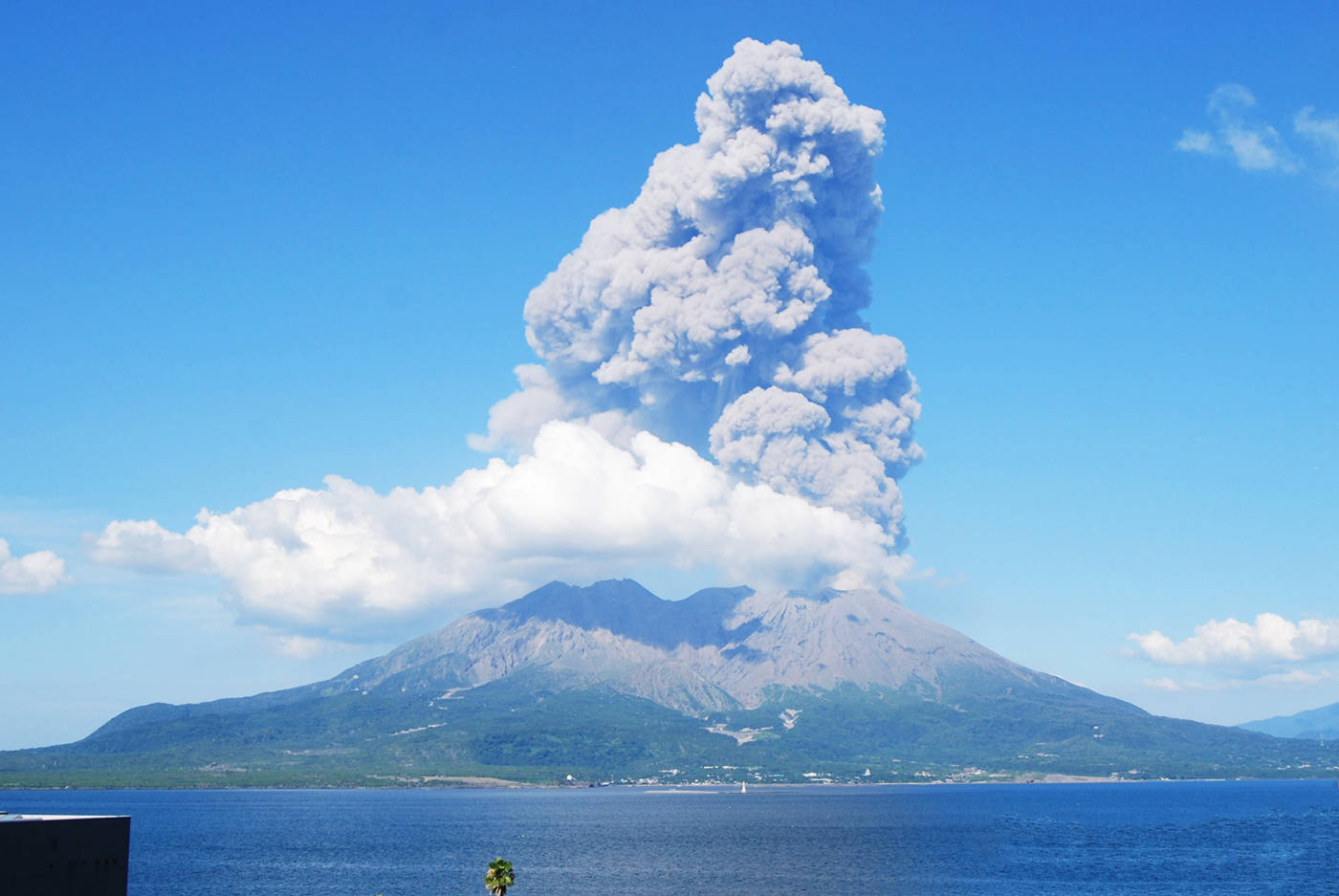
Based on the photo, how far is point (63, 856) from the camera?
32.1 meters

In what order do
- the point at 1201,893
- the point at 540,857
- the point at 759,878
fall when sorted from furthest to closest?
the point at 540,857 < the point at 759,878 < the point at 1201,893

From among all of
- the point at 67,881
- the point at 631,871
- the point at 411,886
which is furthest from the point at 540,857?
the point at 67,881

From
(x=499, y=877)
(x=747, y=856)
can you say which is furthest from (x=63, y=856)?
(x=747, y=856)

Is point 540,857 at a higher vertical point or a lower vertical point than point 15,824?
lower

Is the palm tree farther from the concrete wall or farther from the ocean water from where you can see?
the ocean water

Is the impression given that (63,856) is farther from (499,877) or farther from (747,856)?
(747,856)

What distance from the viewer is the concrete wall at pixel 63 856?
101 ft

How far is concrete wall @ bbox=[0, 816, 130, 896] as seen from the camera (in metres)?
30.9

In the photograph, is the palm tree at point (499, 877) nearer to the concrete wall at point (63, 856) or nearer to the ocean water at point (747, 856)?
the concrete wall at point (63, 856)

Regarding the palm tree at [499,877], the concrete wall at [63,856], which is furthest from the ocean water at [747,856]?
the concrete wall at [63,856]

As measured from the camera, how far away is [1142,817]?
19675cm

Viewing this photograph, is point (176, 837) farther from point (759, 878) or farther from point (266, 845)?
point (759, 878)

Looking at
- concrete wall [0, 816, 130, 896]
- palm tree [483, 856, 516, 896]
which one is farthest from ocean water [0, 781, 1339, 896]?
concrete wall [0, 816, 130, 896]

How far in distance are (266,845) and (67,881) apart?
397 ft
